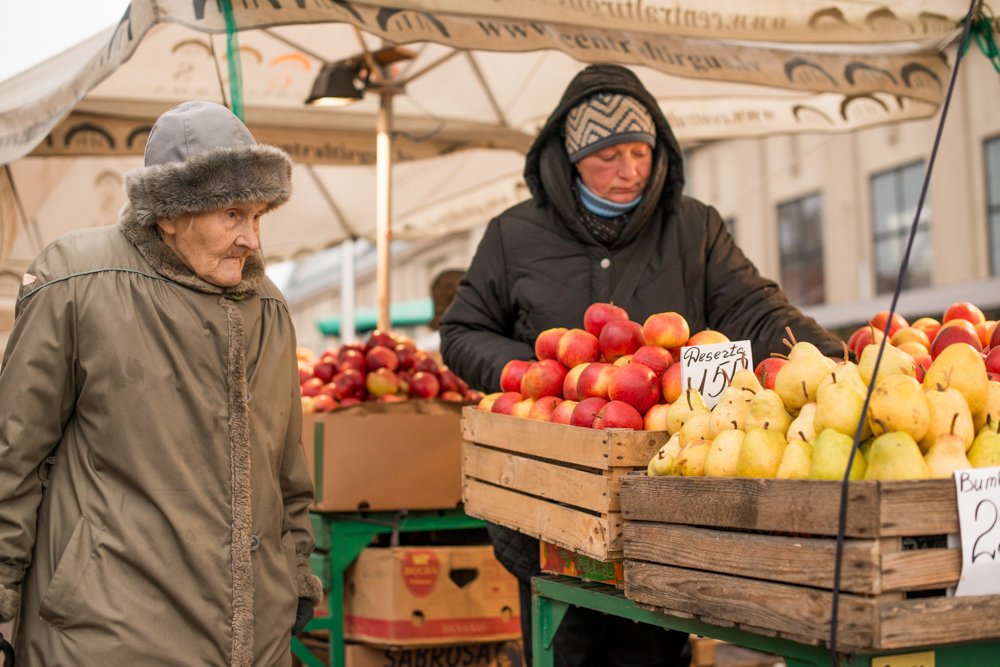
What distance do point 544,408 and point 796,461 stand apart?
1.06 meters

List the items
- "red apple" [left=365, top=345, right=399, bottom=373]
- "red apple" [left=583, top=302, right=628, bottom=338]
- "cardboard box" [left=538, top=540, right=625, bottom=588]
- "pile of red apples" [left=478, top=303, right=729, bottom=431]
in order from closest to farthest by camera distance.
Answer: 1. "cardboard box" [left=538, top=540, right=625, bottom=588]
2. "pile of red apples" [left=478, top=303, right=729, bottom=431]
3. "red apple" [left=583, top=302, right=628, bottom=338]
4. "red apple" [left=365, top=345, right=399, bottom=373]

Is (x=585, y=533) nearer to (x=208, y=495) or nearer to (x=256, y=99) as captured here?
(x=208, y=495)

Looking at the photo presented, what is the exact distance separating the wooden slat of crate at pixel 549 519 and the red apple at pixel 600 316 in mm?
537

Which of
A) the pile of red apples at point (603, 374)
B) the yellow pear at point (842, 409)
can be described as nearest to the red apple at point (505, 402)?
the pile of red apples at point (603, 374)

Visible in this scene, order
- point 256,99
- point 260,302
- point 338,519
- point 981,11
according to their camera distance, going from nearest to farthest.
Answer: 1. point 260,302
2. point 981,11
3. point 338,519
4. point 256,99

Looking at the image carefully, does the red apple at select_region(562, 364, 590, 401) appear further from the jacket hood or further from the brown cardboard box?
the brown cardboard box

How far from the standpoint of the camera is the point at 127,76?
577cm

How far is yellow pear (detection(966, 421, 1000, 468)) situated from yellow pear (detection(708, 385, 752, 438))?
0.46m

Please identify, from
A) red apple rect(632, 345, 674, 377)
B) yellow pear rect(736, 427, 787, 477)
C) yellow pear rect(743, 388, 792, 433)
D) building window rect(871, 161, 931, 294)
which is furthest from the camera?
building window rect(871, 161, 931, 294)

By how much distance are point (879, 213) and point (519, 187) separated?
10.8m

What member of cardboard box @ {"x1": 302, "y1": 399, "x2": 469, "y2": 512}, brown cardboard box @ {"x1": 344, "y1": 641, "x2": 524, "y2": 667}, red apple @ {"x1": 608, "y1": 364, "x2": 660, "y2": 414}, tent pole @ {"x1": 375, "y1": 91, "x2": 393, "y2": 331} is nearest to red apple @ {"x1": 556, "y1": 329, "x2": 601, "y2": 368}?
red apple @ {"x1": 608, "y1": 364, "x2": 660, "y2": 414}

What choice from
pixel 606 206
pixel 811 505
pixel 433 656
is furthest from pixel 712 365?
pixel 433 656

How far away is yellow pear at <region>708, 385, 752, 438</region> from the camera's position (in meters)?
2.15

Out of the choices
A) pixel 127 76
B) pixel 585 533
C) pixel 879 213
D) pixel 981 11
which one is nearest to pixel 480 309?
pixel 585 533
